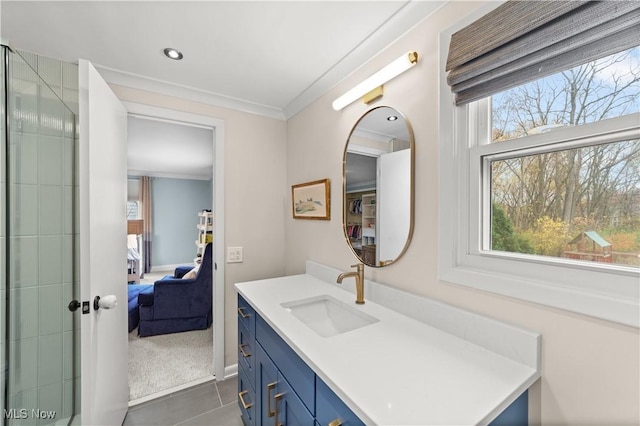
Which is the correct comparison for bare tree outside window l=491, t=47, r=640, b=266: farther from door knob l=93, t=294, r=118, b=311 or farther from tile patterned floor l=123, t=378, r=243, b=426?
tile patterned floor l=123, t=378, r=243, b=426

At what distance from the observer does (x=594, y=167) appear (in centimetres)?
79

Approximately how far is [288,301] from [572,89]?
1.42 metres

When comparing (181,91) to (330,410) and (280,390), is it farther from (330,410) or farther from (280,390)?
(330,410)

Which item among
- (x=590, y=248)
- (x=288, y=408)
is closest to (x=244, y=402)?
(x=288, y=408)

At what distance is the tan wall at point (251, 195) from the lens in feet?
7.02

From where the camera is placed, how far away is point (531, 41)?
82 cm

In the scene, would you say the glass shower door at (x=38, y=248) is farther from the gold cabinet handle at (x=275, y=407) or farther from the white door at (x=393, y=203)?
the white door at (x=393, y=203)

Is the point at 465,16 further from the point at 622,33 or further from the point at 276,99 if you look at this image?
the point at 276,99

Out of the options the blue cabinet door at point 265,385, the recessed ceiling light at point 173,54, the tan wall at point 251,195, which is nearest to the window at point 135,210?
the tan wall at point 251,195

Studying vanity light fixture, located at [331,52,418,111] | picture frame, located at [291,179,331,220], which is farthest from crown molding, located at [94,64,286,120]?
vanity light fixture, located at [331,52,418,111]

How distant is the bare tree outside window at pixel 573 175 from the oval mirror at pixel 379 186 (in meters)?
0.36

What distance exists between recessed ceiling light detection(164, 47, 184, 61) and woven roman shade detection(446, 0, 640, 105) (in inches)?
56.6

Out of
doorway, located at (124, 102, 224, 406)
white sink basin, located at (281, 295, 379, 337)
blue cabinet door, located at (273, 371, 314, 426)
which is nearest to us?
blue cabinet door, located at (273, 371, 314, 426)

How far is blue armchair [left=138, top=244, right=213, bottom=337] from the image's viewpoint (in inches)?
Answer: 112
